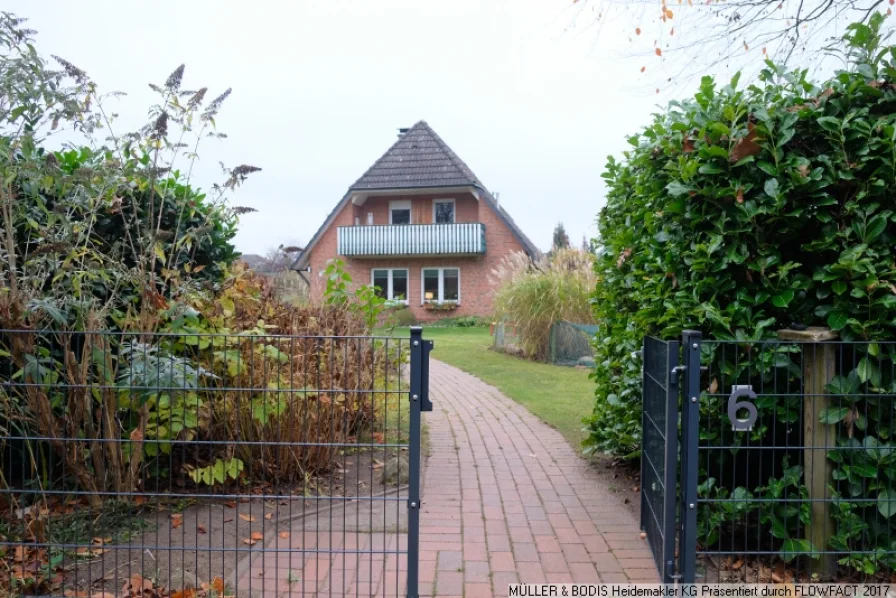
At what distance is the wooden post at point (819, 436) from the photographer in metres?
3.28

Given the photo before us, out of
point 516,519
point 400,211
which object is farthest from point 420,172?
point 516,519

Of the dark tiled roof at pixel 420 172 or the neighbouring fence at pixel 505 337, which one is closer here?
the neighbouring fence at pixel 505 337

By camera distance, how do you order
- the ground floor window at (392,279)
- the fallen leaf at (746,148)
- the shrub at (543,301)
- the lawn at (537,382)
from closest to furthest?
the fallen leaf at (746,148) < the lawn at (537,382) < the shrub at (543,301) < the ground floor window at (392,279)

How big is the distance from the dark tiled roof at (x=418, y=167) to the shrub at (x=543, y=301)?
13.6m

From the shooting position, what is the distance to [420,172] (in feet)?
95.1

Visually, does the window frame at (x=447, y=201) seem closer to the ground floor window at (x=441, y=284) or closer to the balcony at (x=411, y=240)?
the balcony at (x=411, y=240)

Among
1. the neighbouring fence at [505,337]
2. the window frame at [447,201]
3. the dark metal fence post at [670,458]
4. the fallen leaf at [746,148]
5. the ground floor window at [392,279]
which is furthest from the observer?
the ground floor window at [392,279]

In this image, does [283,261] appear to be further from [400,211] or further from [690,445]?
[690,445]

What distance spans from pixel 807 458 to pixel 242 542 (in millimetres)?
3046

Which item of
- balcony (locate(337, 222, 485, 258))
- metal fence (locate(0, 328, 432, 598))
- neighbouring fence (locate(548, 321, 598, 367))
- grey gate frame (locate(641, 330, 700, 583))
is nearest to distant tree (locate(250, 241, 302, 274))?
metal fence (locate(0, 328, 432, 598))

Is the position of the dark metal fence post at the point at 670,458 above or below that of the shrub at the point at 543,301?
below

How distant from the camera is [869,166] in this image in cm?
322

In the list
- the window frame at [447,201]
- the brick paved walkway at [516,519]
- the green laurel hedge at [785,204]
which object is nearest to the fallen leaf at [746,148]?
the green laurel hedge at [785,204]

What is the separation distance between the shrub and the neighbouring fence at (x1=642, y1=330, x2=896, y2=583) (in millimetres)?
10265
